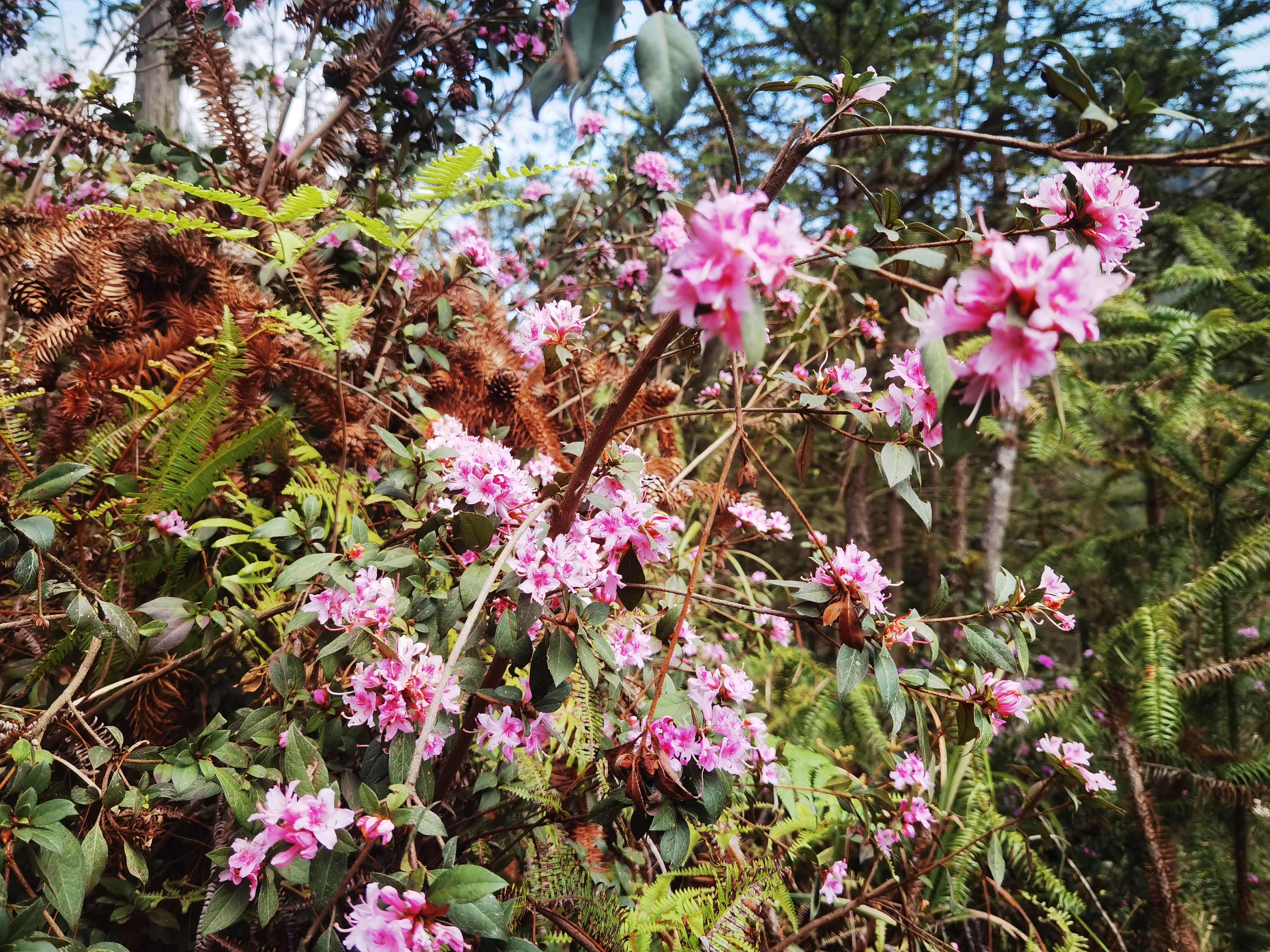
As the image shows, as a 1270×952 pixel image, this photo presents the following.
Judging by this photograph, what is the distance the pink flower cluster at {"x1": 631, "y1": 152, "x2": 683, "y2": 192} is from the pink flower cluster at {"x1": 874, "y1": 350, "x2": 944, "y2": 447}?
153 cm

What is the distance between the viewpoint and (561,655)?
70 centimetres

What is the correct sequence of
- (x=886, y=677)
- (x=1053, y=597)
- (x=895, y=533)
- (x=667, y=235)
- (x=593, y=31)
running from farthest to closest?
(x=895, y=533)
(x=667, y=235)
(x=1053, y=597)
(x=886, y=677)
(x=593, y=31)

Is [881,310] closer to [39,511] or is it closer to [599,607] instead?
[599,607]

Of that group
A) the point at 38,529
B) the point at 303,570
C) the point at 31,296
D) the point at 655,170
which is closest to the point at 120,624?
the point at 38,529

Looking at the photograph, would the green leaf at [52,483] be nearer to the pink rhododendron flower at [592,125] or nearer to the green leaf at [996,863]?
the green leaf at [996,863]

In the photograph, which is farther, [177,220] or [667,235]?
[667,235]

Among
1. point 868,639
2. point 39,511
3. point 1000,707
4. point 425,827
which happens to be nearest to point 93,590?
point 39,511

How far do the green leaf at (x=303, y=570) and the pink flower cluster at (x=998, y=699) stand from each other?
0.85m

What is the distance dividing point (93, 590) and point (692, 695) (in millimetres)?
792

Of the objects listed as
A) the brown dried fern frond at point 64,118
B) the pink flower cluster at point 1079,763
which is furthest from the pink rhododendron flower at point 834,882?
the brown dried fern frond at point 64,118

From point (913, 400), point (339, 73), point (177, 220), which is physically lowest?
point (913, 400)

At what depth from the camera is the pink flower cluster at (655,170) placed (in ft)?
6.59

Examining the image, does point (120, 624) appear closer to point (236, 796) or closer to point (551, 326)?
point (236, 796)

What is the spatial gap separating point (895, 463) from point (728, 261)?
343mm
